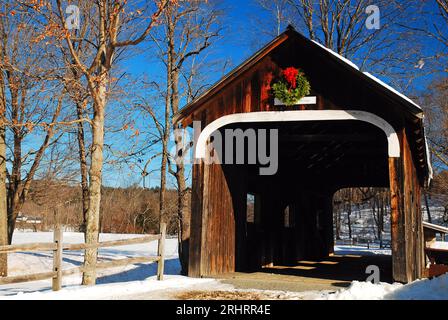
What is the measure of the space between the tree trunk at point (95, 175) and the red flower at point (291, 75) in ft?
15.9

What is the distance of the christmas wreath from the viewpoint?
9203mm

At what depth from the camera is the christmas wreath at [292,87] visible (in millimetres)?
9203

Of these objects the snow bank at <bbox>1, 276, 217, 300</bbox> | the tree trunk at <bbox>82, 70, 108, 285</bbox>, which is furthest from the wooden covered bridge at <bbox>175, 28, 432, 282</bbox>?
the tree trunk at <bbox>82, 70, 108, 285</bbox>

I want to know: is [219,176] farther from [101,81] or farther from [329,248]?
[329,248]

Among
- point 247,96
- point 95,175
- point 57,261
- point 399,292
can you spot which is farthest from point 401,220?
point 95,175

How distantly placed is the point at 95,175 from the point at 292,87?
5671 mm

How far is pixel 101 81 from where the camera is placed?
11.4 meters

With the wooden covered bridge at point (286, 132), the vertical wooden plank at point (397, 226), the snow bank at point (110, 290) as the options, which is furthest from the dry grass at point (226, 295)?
the vertical wooden plank at point (397, 226)

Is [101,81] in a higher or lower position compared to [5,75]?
lower

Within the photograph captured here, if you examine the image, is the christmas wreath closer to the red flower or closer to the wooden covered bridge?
the red flower

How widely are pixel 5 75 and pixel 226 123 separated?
32.0 ft

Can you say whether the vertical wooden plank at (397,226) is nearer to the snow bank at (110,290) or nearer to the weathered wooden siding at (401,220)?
the weathered wooden siding at (401,220)
